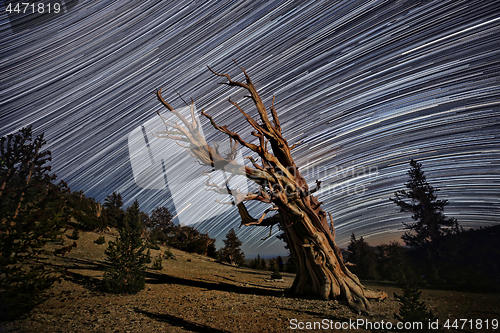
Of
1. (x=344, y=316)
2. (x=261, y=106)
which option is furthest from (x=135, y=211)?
(x=344, y=316)

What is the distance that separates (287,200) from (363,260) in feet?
33.2

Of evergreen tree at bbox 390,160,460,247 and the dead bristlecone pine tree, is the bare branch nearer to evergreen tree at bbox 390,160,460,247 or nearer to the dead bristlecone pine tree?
the dead bristlecone pine tree

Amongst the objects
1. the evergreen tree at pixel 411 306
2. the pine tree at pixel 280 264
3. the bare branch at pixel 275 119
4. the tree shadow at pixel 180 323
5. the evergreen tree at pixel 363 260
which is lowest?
the pine tree at pixel 280 264

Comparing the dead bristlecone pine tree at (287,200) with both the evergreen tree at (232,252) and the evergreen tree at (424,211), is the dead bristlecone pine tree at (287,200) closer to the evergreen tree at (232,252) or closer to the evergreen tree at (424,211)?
the evergreen tree at (424,211)

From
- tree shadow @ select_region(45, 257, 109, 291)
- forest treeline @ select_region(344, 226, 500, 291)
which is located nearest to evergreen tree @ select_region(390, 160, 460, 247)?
forest treeline @ select_region(344, 226, 500, 291)

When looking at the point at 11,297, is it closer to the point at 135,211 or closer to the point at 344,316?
the point at 135,211

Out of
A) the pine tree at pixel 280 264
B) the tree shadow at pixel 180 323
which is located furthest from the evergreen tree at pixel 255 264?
the tree shadow at pixel 180 323

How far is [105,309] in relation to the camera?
467 cm

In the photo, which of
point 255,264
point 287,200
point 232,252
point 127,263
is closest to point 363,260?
point 287,200

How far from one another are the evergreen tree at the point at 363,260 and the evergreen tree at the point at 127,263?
12.1 meters

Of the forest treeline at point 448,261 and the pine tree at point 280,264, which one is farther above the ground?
the forest treeline at point 448,261

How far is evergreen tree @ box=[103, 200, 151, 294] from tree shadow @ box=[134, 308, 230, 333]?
6.79 feet

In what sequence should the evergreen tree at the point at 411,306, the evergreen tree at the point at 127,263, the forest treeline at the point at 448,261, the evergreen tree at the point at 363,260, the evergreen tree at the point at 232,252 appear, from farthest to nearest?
the evergreen tree at the point at 232,252 < the evergreen tree at the point at 363,260 < the forest treeline at the point at 448,261 < the evergreen tree at the point at 127,263 < the evergreen tree at the point at 411,306

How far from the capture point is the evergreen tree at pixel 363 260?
11.4 metres
